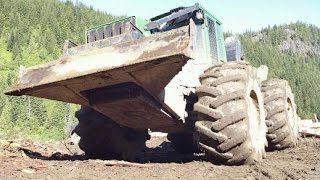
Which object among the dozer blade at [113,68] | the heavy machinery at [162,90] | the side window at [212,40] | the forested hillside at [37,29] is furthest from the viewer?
the forested hillside at [37,29]

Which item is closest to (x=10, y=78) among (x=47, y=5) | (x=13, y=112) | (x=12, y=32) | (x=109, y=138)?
(x=13, y=112)

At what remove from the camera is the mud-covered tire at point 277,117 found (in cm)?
698

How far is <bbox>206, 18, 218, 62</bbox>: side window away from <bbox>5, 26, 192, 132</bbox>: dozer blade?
1.47 metres

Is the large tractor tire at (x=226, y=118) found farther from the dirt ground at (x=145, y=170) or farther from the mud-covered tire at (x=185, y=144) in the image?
the mud-covered tire at (x=185, y=144)

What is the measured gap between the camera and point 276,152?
7.10m

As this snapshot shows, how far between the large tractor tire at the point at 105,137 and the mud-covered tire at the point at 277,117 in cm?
211

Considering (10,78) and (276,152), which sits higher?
(10,78)

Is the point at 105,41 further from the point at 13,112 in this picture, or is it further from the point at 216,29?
the point at 13,112

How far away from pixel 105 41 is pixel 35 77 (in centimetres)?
108

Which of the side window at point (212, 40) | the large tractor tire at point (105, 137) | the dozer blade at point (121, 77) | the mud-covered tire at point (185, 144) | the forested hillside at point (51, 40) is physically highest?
the forested hillside at point (51, 40)

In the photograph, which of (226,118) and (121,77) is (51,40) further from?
(226,118)

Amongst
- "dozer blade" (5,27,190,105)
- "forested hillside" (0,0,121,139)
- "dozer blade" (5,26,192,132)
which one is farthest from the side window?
"forested hillside" (0,0,121,139)

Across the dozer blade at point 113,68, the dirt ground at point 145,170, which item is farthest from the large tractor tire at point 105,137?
the dirt ground at point 145,170

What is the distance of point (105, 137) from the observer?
709 centimetres
